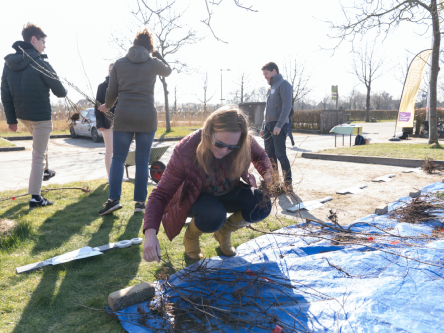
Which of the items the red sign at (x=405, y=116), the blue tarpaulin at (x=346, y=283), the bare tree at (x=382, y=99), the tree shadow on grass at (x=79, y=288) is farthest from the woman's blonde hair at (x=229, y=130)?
the bare tree at (x=382, y=99)

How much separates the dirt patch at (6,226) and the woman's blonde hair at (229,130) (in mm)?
1963

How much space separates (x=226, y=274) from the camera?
2252 millimetres

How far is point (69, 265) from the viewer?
8.27ft

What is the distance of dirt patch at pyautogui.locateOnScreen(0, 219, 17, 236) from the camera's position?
294 cm

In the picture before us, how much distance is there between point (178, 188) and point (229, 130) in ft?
1.98

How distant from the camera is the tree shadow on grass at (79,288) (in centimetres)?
183

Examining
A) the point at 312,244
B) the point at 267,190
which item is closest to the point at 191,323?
the point at 267,190

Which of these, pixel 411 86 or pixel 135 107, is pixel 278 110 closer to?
pixel 135 107

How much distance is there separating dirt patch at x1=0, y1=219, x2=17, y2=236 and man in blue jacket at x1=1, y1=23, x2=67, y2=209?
0.89 metres

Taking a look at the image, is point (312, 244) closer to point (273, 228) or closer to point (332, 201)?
point (273, 228)

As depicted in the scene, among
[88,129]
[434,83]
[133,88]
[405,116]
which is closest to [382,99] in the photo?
[405,116]

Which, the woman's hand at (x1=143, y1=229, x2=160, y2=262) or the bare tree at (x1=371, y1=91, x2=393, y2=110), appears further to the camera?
the bare tree at (x1=371, y1=91, x2=393, y2=110)

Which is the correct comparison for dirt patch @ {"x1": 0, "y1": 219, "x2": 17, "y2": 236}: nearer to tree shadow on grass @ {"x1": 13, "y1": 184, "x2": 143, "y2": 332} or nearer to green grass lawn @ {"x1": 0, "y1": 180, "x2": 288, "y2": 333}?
green grass lawn @ {"x1": 0, "y1": 180, "x2": 288, "y2": 333}

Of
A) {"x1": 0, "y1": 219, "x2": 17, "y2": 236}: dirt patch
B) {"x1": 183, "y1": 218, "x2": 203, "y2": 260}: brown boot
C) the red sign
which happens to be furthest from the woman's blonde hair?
the red sign
